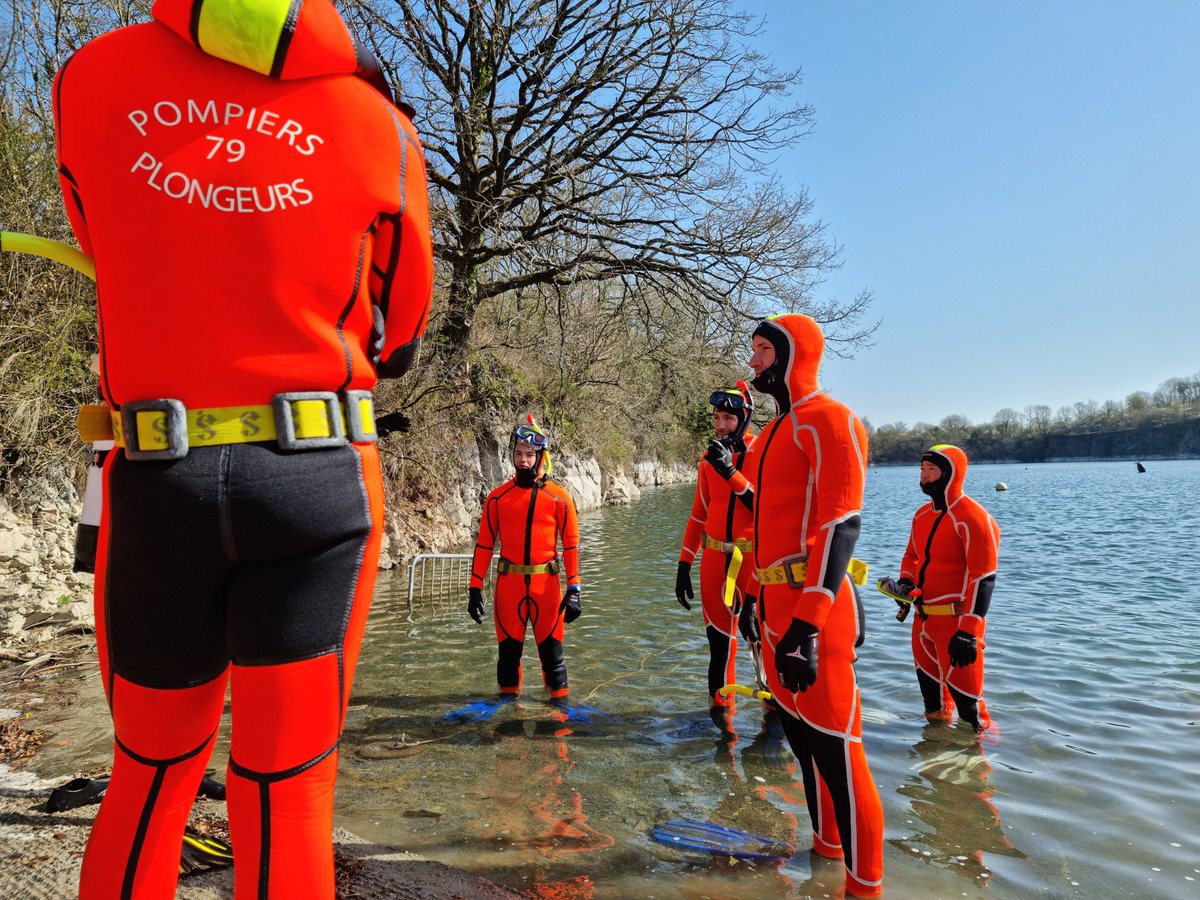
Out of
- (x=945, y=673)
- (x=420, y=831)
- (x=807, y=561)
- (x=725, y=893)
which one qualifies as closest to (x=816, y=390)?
(x=807, y=561)

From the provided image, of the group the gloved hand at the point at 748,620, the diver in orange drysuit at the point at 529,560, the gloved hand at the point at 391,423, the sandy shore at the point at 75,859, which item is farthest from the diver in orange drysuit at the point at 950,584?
the gloved hand at the point at 391,423

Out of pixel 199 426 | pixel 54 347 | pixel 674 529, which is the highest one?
pixel 54 347

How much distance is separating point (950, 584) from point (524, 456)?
11.2 ft

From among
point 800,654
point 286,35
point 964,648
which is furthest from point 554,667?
point 286,35

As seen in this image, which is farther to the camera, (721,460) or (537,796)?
(721,460)

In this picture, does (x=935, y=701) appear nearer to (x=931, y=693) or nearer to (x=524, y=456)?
(x=931, y=693)

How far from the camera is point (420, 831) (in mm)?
3498

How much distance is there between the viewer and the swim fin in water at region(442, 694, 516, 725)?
5359 millimetres

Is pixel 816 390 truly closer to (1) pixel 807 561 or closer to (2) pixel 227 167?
(1) pixel 807 561

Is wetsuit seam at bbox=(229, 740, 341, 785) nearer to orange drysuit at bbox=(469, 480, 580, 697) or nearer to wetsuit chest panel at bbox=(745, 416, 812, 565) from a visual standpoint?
wetsuit chest panel at bbox=(745, 416, 812, 565)

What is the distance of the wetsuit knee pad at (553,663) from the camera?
5.83m

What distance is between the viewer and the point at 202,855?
2.71 meters

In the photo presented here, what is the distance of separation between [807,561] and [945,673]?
3197 millimetres

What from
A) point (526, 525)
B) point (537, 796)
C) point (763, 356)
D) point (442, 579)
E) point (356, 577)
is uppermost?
point (763, 356)
